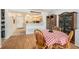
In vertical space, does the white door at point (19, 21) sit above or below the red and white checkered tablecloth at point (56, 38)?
above

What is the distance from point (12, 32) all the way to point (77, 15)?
1.29 m

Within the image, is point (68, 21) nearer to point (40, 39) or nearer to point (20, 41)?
point (40, 39)

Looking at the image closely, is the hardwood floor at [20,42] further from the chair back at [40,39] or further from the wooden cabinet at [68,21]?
the wooden cabinet at [68,21]

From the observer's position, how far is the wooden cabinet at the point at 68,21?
331cm

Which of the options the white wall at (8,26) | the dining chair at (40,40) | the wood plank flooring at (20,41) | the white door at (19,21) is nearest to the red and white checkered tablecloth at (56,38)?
the dining chair at (40,40)

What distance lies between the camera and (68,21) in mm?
3330

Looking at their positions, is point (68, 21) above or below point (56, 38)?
above

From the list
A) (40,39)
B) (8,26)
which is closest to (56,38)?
(40,39)

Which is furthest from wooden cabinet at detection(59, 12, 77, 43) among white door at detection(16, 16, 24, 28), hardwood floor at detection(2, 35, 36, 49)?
white door at detection(16, 16, 24, 28)

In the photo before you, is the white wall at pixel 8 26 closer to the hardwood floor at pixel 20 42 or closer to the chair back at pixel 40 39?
the hardwood floor at pixel 20 42

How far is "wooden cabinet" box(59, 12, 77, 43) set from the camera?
331cm
